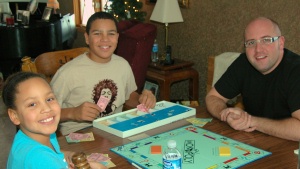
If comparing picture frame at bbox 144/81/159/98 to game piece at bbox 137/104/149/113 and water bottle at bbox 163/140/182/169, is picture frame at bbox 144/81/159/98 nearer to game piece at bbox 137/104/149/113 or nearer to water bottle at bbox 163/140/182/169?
game piece at bbox 137/104/149/113

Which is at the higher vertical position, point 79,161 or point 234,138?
point 79,161

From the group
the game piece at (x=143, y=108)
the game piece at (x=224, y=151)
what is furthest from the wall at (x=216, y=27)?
the game piece at (x=224, y=151)

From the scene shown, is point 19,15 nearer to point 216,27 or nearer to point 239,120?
point 216,27

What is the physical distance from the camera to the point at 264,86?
2.29 m

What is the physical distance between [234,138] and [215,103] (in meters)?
0.46

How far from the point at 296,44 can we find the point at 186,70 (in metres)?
1.31

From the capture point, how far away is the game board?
5.32 feet

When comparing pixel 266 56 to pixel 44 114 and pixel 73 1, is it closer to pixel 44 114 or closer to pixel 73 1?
pixel 44 114

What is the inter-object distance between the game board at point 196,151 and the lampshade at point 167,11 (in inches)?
92.7

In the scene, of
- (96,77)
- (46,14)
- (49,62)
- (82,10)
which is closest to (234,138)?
(96,77)

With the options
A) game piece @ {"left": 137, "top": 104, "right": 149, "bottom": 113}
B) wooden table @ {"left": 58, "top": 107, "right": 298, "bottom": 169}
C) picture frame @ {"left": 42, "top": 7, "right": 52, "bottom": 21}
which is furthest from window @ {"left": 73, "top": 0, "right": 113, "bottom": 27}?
wooden table @ {"left": 58, "top": 107, "right": 298, "bottom": 169}

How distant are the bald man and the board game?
0.75ft

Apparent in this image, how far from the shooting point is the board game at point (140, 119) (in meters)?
1.98

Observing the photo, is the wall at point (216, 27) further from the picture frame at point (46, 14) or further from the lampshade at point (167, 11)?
the picture frame at point (46, 14)
